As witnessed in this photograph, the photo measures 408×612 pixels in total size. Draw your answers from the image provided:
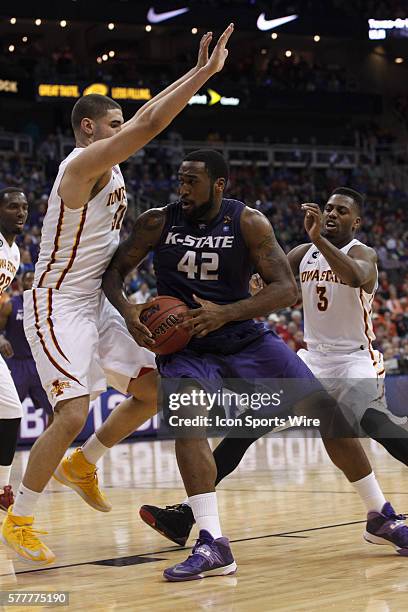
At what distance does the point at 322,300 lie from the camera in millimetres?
6352

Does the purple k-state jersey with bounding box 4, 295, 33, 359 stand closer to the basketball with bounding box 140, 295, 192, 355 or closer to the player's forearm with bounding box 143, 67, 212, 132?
the basketball with bounding box 140, 295, 192, 355

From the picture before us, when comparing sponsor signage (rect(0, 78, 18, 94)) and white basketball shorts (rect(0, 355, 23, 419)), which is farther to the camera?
sponsor signage (rect(0, 78, 18, 94))

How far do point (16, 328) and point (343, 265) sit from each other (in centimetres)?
563

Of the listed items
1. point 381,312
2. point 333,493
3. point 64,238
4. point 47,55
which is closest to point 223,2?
point 47,55

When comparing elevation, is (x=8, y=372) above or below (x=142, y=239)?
below

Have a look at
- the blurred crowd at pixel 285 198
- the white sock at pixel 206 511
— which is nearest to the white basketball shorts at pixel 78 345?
the white sock at pixel 206 511

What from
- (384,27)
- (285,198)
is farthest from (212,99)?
(384,27)

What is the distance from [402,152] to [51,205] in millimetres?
26636

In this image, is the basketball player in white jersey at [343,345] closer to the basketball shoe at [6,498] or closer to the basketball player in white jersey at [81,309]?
→ the basketball player in white jersey at [81,309]

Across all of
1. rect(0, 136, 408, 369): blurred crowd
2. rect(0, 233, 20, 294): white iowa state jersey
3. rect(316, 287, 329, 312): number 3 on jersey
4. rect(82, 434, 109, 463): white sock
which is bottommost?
rect(82, 434, 109, 463): white sock

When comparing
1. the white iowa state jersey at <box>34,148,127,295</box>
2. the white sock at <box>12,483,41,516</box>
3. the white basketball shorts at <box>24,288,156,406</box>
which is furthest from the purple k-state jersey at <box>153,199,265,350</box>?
the white sock at <box>12,483,41,516</box>

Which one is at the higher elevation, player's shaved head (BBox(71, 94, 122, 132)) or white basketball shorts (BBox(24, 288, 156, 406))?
player's shaved head (BBox(71, 94, 122, 132))

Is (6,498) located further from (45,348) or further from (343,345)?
(343,345)

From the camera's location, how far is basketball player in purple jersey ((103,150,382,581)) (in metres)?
4.98
